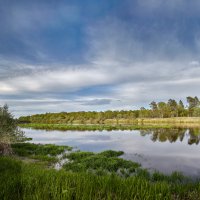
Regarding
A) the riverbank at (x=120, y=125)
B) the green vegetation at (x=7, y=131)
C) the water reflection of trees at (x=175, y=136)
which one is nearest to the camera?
the green vegetation at (x=7, y=131)

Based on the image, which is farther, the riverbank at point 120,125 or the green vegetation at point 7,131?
the riverbank at point 120,125

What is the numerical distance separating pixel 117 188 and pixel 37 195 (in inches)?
111

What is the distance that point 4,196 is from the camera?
24.2 ft

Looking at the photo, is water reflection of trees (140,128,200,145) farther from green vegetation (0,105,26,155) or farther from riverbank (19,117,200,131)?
green vegetation (0,105,26,155)

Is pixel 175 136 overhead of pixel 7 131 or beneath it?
beneath

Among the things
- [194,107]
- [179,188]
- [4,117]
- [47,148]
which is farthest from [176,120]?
[179,188]

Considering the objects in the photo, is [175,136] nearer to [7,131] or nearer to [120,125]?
[7,131]

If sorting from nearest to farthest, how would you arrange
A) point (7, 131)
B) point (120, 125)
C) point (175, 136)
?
point (7, 131)
point (175, 136)
point (120, 125)

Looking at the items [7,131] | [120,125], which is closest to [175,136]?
[7,131]

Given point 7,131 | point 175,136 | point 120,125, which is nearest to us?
point 7,131

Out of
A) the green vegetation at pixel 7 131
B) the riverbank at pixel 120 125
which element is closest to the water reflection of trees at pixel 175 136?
the riverbank at pixel 120 125

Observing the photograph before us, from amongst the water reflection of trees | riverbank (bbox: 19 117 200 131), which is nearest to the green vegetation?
the water reflection of trees

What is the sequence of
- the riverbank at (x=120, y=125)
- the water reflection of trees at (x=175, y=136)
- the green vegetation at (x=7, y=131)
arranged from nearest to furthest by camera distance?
the green vegetation at (x=7, y=131), the water reflection of trees at (x=175, y=136), the riverbank at (x=120, y=125)

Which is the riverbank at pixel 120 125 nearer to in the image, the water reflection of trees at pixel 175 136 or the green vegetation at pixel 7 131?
the water reflection of trees at pixel 175 136
